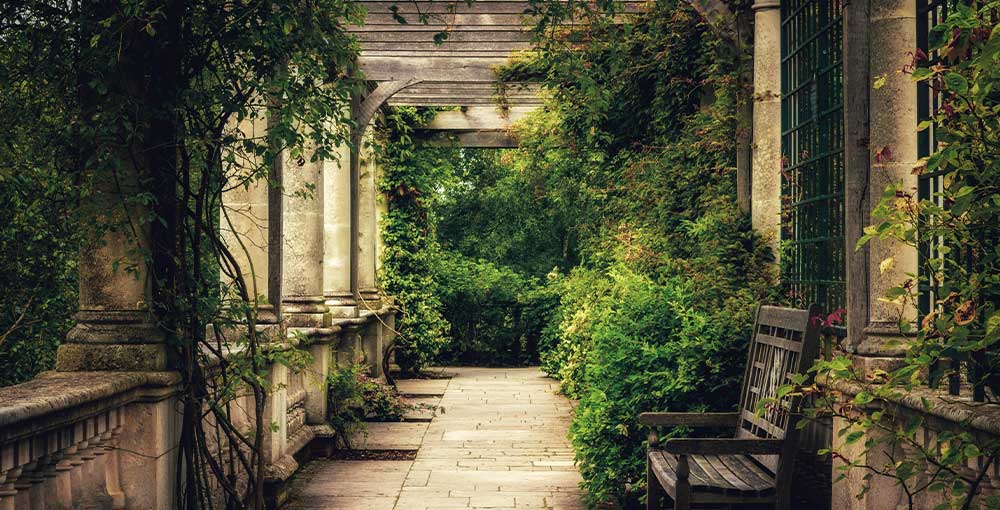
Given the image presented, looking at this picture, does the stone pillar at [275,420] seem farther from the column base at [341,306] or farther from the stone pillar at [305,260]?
the column base at [341,306]

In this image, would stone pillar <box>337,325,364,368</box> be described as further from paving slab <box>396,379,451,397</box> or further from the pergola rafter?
the pergola rafter

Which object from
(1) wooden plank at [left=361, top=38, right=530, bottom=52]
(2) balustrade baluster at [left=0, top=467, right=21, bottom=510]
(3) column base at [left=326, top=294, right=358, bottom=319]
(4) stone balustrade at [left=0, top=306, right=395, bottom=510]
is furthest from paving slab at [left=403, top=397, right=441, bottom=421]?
(2) balustrade baluster at [left=0, top=467, right=21, bottom=510]

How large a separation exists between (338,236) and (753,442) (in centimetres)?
848

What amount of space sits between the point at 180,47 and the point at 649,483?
9.93 ft

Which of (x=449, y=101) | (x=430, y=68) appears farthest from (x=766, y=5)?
(x=449, y=101)

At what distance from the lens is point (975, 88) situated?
7.56ft

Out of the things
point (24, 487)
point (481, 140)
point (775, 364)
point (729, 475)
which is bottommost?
point (729, 475)

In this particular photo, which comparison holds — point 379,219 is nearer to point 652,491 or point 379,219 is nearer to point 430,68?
point 430,68

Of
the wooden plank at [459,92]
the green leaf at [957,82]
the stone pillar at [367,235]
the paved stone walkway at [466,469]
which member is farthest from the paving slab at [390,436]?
the green leaf at [957,82]

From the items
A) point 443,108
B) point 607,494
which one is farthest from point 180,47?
point 443,108

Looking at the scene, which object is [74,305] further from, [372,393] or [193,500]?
[193,500]

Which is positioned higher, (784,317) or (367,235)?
(367,235)

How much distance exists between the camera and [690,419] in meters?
5.12

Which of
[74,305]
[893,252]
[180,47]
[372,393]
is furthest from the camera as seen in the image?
[372,393]
